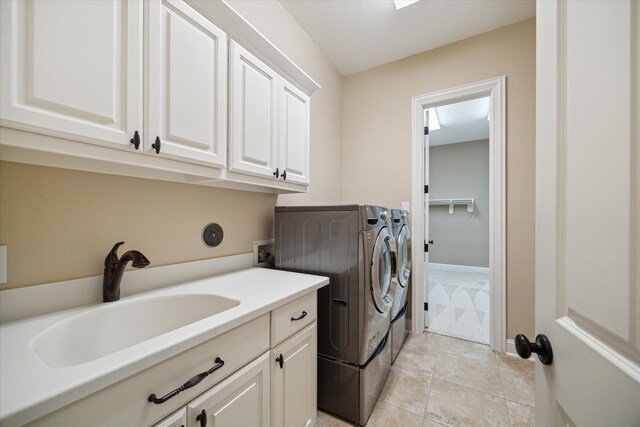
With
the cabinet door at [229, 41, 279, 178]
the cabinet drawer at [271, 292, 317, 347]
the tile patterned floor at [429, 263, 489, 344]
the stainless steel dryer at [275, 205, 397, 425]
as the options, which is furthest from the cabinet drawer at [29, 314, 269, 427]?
the tile patterned floor at [429, 263, 489, 344]

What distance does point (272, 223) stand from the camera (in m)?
1.99

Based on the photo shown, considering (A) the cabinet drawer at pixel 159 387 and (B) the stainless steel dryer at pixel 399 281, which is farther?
(B) the stainless steel dryer at pixel 399 281

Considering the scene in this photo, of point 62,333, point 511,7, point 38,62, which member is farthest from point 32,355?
point 511,7

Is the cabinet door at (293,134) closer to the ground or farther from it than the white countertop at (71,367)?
farther from it

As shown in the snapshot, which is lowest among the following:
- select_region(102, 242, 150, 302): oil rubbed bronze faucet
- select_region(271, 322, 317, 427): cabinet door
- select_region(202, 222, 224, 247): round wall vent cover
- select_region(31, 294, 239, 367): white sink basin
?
select_region(271, 322, 317, 427): cabinet door

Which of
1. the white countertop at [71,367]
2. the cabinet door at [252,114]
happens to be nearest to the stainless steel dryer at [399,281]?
the cabinet door at [252,114]

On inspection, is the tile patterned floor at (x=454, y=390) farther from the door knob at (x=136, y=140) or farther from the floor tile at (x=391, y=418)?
the door knob at (x=136, y=140)

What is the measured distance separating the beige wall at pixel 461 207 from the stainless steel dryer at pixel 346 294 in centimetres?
462

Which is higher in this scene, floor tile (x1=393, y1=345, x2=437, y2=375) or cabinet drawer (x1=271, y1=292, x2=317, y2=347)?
cabinet drawer (x1=271, y1=292, x2=317, y2=347)

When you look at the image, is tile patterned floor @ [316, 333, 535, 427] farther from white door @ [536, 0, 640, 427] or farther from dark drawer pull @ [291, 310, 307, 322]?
white door @ [536, 0, 640, 427]

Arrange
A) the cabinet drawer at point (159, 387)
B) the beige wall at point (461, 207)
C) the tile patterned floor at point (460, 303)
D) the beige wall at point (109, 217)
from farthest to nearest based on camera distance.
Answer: the beige wall at point (461, 207), the tile patterned floor at point (460, 303), the beige wall at point (109, 217), the cabinet drawer at point (159, 387)

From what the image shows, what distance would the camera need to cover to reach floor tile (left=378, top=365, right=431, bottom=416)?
1602 millimetres

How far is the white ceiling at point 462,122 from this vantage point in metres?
3.61

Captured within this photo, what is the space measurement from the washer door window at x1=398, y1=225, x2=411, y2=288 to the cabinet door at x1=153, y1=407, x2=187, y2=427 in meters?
1.71
